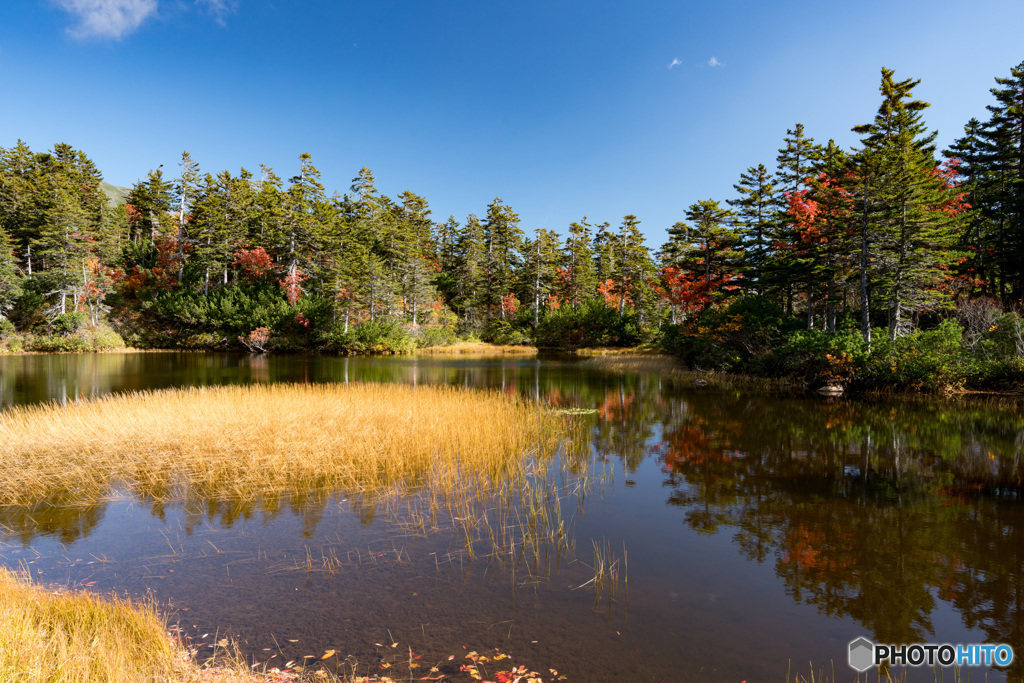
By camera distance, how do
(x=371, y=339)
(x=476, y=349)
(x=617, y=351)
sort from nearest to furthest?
(x=617, y=351) < (x=371, y=339) < (x=476, y=349)

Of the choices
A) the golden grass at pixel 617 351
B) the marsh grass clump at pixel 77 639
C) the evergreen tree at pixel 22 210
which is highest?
the evergreen tree at pixel 22 210

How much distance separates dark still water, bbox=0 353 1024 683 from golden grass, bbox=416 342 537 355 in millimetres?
41725

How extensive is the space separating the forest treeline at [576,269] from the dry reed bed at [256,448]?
62.4 ft

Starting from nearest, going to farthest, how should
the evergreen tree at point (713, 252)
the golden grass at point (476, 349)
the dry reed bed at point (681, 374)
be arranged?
the dry reed bed at point (681, 374) → the evergreen tree at point (713, 252) → the golden grass at point (476, 349)

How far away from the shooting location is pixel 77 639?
3.87m

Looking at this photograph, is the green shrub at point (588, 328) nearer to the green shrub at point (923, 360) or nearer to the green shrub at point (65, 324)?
the green shrub at point (923, 360)

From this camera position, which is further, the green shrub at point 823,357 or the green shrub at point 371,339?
the green shrub at point 371,339

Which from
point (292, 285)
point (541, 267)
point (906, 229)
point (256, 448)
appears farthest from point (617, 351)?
point (256, 448)

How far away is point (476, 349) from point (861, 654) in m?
52.2

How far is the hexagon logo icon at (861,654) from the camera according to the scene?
4.49m

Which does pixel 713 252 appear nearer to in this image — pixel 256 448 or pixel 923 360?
pixel 923 360

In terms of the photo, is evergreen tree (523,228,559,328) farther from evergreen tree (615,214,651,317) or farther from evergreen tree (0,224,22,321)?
evergreen tree (0,224,22,321)

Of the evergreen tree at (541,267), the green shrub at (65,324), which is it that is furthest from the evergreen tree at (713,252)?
the green shrub at (65,324)

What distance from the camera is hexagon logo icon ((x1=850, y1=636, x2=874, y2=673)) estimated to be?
4.49 metres
